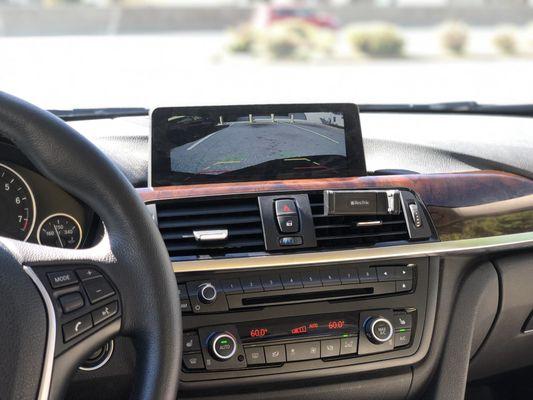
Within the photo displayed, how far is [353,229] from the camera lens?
232 cm

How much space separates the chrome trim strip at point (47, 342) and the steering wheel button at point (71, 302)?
0.02m

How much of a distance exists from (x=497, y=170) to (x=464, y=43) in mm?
11188

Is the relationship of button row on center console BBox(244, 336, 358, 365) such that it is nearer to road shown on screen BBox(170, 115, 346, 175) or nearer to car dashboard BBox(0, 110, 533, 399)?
car dashboard BBox(0, 110, 533, 399)

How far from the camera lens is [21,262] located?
1.57 metres

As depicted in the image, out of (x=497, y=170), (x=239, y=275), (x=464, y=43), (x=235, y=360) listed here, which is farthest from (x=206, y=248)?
(x=464, y=43)

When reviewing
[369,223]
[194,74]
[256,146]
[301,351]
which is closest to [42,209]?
[256,146]

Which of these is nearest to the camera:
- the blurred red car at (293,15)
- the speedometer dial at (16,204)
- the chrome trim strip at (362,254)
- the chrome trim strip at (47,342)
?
the chrome trim strip at (47,342)

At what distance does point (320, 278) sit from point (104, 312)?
776mm

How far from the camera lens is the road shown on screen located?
2.28 metres

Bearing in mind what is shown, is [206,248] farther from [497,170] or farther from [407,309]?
[497,170]

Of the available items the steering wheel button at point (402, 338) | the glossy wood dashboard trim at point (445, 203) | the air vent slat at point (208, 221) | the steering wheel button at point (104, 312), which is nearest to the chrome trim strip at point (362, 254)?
the glossy wood dashboard trim at point (445, 203)

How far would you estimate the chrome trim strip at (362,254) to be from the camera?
214cm

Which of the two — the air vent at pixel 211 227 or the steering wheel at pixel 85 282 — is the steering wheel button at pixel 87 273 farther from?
the air vent at pixel 211 227

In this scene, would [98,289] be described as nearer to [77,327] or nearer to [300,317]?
[77,327]
